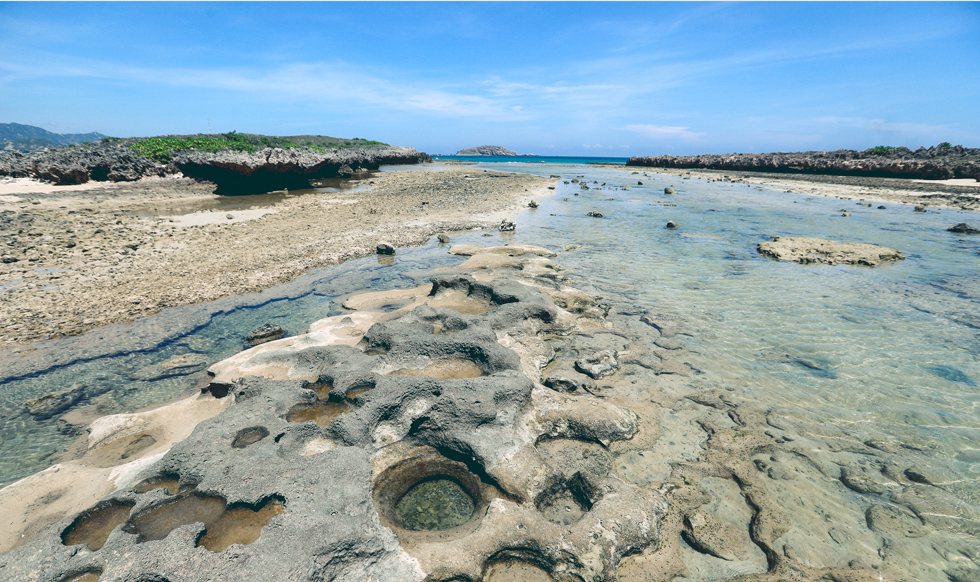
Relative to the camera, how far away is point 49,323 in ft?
22.8

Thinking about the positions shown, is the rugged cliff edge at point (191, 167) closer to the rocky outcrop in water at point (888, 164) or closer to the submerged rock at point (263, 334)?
the submerged rock at point (263, 334)

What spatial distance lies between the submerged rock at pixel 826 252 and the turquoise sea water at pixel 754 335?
1.60 feet

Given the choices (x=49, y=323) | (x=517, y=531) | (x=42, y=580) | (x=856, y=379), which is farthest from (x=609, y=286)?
(x=49, y=323)

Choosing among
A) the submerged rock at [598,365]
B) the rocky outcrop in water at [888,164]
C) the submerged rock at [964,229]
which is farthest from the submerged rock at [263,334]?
the rocky outcrop in water at [888,164]

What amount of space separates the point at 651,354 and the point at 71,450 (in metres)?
8.18

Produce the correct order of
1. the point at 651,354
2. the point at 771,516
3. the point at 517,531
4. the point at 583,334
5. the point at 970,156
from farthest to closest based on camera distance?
the point at 970,156 → the point at 583,334 → the point at 651,354 → the point at 771,516 → the point at 517,531

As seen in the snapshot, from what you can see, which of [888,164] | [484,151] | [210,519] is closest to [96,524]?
[210,519]

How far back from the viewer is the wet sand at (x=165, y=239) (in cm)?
782

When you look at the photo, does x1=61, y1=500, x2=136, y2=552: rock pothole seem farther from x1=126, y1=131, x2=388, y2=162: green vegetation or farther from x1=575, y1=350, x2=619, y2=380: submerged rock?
x1=126, y1=131, x2=388, y2=162: green vegetation

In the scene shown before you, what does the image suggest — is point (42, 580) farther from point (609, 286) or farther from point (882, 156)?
point (882, 156)

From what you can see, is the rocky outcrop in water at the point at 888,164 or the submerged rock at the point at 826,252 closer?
the submerged rock at the point at 826,252

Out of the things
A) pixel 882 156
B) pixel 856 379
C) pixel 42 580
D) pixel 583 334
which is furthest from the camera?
pixel 882 156

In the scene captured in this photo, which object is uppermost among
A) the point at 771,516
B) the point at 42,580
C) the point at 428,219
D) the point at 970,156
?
the point at 970,156

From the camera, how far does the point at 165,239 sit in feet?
39.8
